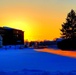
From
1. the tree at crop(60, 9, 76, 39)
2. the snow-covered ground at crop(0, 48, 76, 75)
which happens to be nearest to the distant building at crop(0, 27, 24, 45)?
the tree at crop(60, 9, 76, 39)

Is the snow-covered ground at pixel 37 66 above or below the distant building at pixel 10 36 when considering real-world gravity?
below

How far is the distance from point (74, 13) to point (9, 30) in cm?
3133

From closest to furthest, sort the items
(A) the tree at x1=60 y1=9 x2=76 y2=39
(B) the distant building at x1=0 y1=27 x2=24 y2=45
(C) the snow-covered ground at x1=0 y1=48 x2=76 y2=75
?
(C) the snow-covered ground at x1=0 y1=48 x2=76 y2=75, (A) the tree at x1=60 y1=9 x2=76 y2=39, (B) the distant building at x1=0 y1=27 x2=24 y2=45

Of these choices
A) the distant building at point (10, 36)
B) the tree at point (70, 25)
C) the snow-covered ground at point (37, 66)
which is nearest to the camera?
the snow-covered ground at point (37, 66)

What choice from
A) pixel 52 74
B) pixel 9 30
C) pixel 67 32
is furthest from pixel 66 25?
pixel 52 74

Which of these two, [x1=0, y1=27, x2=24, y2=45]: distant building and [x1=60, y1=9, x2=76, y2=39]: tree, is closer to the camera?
[x1=60, y1=9, x2=76, y2=39]: tree

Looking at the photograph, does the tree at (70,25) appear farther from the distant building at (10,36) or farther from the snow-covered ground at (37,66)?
the snow-covered ground at (37,66)

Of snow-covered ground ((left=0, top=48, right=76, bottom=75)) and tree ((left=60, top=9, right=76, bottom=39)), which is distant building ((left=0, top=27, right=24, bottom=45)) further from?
snow-covered ground ((left=0, top=48, right=76, bottom=75))

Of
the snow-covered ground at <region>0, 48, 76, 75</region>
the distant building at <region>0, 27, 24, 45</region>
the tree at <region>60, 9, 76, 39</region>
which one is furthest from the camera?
the distant building at <region>0, 27, 24, 45</region>

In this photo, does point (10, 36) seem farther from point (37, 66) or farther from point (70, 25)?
point (37, 66)

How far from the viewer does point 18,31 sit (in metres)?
98.9

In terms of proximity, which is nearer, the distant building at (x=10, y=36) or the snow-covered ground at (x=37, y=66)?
the snow-covered ground at (x=37, y=66)

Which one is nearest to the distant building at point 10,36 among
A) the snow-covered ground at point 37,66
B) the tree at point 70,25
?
the tree at point 70,25

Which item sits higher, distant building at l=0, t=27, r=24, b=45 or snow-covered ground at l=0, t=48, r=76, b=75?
distant building at l=0, t=27, r=24, b=45
